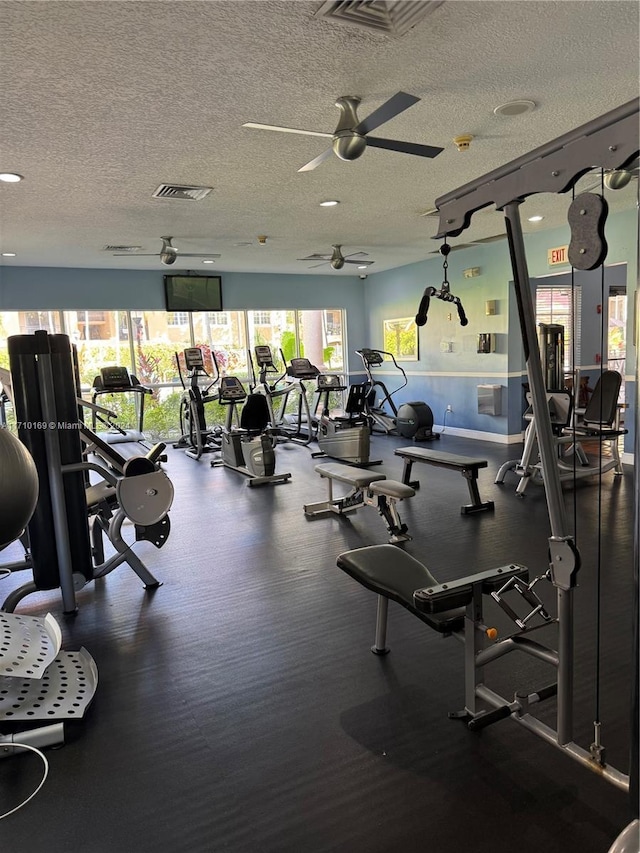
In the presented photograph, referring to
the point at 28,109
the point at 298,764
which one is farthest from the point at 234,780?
the point at 28,109

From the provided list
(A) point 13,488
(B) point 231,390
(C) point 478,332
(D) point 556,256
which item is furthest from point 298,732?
(C) point 478,332

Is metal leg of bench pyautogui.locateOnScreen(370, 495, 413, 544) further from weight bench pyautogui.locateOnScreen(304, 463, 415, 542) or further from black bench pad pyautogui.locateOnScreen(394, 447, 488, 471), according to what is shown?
black bench pad pyautogui.locateOnScreen(394, 447, 488, 471)

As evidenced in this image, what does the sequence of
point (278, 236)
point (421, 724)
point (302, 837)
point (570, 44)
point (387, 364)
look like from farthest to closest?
point (387, 364) → point (278, 236) → point (570, 44) → point (421, 724) → point (302, 837)

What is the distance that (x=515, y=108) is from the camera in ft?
10.0

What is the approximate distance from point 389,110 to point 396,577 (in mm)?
2136

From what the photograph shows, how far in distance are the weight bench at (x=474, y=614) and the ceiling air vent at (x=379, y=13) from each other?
2008mm

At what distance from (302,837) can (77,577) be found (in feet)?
6.44

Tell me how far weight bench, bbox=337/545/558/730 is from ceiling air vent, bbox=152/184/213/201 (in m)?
3.25

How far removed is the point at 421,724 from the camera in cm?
198

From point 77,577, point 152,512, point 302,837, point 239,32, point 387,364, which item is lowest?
point 302,837

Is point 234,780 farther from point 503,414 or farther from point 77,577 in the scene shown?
point 503,414

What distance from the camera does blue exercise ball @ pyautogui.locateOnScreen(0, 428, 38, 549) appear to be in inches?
53.7

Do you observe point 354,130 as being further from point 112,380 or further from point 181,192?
point 112,380

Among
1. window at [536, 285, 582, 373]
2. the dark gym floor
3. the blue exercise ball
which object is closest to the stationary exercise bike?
the dark gym floor
